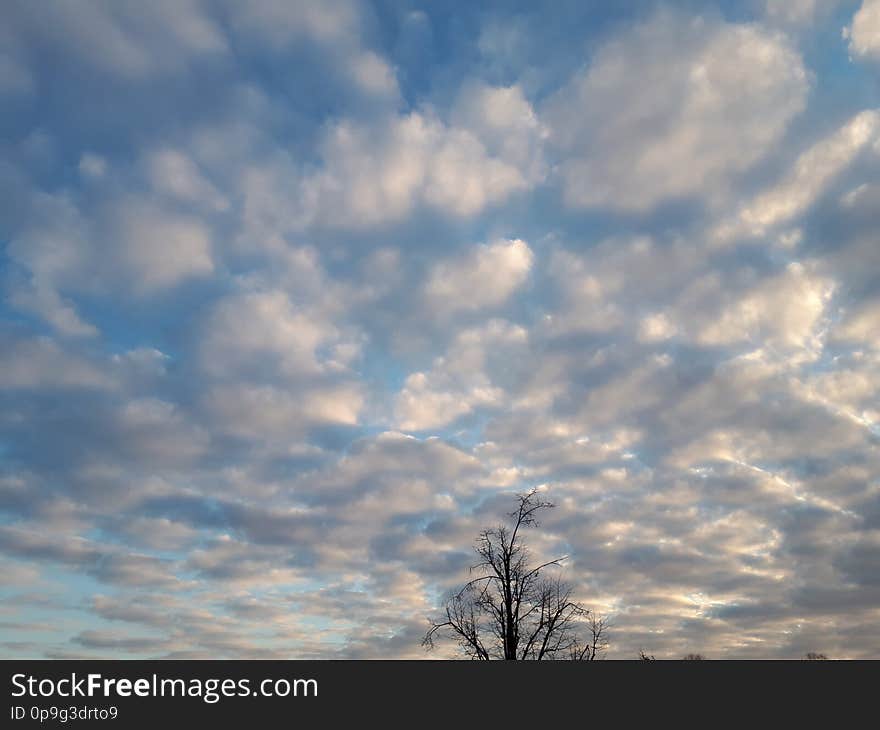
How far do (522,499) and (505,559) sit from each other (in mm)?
3752

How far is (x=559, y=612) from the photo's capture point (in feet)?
131

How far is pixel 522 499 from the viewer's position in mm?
41281
